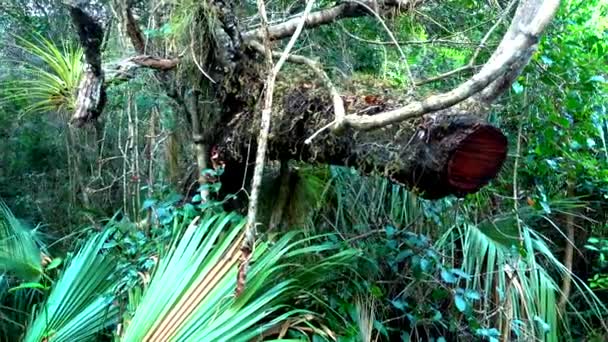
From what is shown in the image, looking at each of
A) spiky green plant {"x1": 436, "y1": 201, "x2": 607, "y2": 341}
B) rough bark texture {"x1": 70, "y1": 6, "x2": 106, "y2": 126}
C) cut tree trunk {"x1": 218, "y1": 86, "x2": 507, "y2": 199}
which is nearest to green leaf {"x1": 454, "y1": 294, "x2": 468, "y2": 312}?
spiky green plant {"x1": 436, "y1": 201, "x2": 607, "y2": 341}

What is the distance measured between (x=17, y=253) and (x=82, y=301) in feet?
1.85

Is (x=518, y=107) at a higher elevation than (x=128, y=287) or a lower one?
higher

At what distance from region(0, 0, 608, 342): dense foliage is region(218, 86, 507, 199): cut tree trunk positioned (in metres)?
0.18

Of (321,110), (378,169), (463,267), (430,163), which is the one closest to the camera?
(430,163)

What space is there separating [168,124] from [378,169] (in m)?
1.74

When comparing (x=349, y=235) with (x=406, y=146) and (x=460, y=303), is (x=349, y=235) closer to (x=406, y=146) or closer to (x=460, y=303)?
(x=460, y=303)

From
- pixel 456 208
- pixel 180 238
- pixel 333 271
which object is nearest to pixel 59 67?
pixel 180 238

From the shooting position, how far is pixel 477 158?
70.4 inches

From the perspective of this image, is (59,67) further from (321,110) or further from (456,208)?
(456,208)

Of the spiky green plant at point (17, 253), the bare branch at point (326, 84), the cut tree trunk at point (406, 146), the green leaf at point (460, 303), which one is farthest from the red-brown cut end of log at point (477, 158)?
the spiky green plant at point (17, 253)

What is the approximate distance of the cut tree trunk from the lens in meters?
1.78

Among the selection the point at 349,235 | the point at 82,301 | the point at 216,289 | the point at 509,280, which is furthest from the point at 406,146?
the point at 82,301

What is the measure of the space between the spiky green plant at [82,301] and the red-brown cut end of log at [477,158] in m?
1.36

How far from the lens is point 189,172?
10.3 ft
